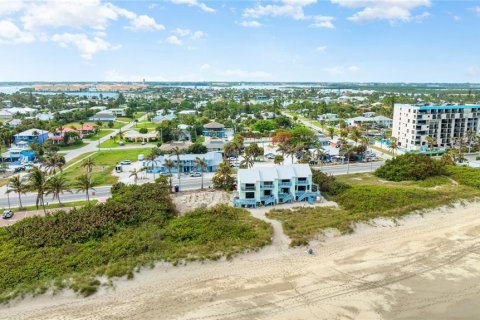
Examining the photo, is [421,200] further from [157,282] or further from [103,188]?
[103,188]

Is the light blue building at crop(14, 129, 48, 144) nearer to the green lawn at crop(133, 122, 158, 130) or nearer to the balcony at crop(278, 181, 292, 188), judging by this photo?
the green lawn at crop(133, 122, 158, 130)

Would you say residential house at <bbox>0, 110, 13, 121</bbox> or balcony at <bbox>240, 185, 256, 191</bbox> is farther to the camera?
residential house at <bbox>0, 110, 13, 121</bbox>

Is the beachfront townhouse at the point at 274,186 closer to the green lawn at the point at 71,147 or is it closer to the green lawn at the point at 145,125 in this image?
the green lawn at the point at 71,147

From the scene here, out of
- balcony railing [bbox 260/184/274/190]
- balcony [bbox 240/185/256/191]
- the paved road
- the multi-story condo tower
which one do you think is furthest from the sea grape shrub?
the multi-story condo tower

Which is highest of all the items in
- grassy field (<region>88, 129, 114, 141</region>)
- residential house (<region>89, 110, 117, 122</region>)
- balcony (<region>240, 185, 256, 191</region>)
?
residential house (<region>89, 110, 117, 122</region>)

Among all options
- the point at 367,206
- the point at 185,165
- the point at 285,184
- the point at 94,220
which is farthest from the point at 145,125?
the point at 367,206
